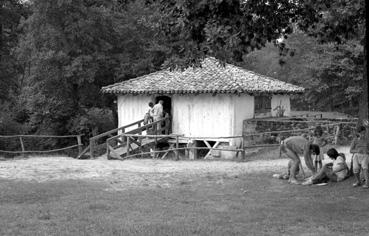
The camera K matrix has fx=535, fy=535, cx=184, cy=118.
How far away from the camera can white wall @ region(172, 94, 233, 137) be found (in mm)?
22891

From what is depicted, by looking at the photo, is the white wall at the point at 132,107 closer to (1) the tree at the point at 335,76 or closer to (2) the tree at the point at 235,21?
(1) the tree at the point at 335,76

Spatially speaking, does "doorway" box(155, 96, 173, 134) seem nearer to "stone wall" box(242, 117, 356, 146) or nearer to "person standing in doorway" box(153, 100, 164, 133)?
"person standing in doorway" box(153, 100, 164, 133)

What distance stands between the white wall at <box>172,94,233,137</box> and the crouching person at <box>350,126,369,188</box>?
11.0 meters

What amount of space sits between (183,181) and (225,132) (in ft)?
32.7

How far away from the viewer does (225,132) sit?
2298 centimetres

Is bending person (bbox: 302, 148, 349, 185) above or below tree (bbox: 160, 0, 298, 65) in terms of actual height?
below

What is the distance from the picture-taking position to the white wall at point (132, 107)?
25.2 metres

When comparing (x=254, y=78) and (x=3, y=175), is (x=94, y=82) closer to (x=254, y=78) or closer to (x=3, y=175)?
(x=254, y=78)

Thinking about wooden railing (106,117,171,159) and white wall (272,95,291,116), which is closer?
wooden railing (106,117,171,159)

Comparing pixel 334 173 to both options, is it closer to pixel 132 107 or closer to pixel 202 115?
pixel 202 115

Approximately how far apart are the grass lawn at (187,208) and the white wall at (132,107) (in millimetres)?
12166

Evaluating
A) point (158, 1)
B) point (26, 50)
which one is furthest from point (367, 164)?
point (26, 50)

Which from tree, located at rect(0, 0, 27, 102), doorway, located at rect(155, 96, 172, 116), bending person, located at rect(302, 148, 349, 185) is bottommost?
bending person, located at rect(302, 148, 349, 185)

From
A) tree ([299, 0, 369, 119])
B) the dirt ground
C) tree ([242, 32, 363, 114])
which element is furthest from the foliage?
tree ([299, 0, 369, 119])
